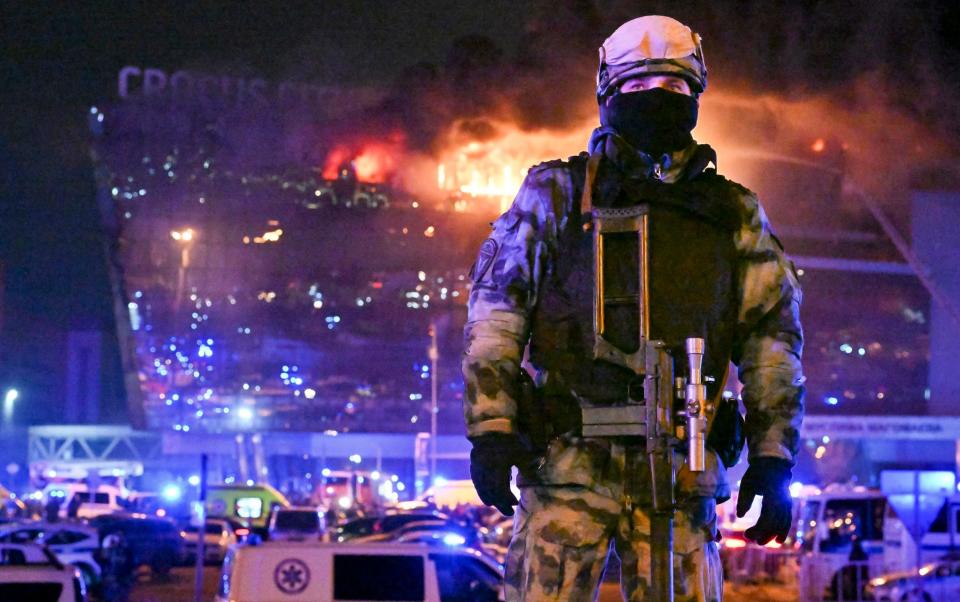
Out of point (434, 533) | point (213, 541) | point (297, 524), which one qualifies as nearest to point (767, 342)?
point (434, 533)

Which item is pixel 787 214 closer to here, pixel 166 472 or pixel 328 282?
pixel 328 282

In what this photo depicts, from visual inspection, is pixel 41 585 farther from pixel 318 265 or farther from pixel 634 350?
pixel 318 265

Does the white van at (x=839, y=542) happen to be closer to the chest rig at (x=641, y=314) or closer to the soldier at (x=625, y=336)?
the soldier at (x=625, y=336)

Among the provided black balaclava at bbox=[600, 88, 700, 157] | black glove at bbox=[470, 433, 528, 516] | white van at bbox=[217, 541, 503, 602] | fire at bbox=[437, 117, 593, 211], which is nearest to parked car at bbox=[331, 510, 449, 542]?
fire at bbox=[437, 117, 593, 211]

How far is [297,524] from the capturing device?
27094 mm

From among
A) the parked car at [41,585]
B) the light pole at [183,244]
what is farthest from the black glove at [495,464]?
the light pole at [183,244]

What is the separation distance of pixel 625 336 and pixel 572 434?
30 centimetres

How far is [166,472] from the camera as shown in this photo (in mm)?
77875

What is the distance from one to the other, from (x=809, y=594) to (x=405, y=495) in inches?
2015

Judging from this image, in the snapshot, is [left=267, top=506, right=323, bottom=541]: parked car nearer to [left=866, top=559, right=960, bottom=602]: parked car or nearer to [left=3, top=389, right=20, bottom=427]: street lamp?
[left=866, top=559, right=960, bottom=602]: parked car

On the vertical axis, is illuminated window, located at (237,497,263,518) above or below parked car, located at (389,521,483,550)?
below

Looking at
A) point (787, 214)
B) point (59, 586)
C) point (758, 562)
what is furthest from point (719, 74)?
point (787, 214)

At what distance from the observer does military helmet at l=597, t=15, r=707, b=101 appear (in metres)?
3.84

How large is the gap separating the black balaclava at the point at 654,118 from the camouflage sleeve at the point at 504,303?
0.27m
